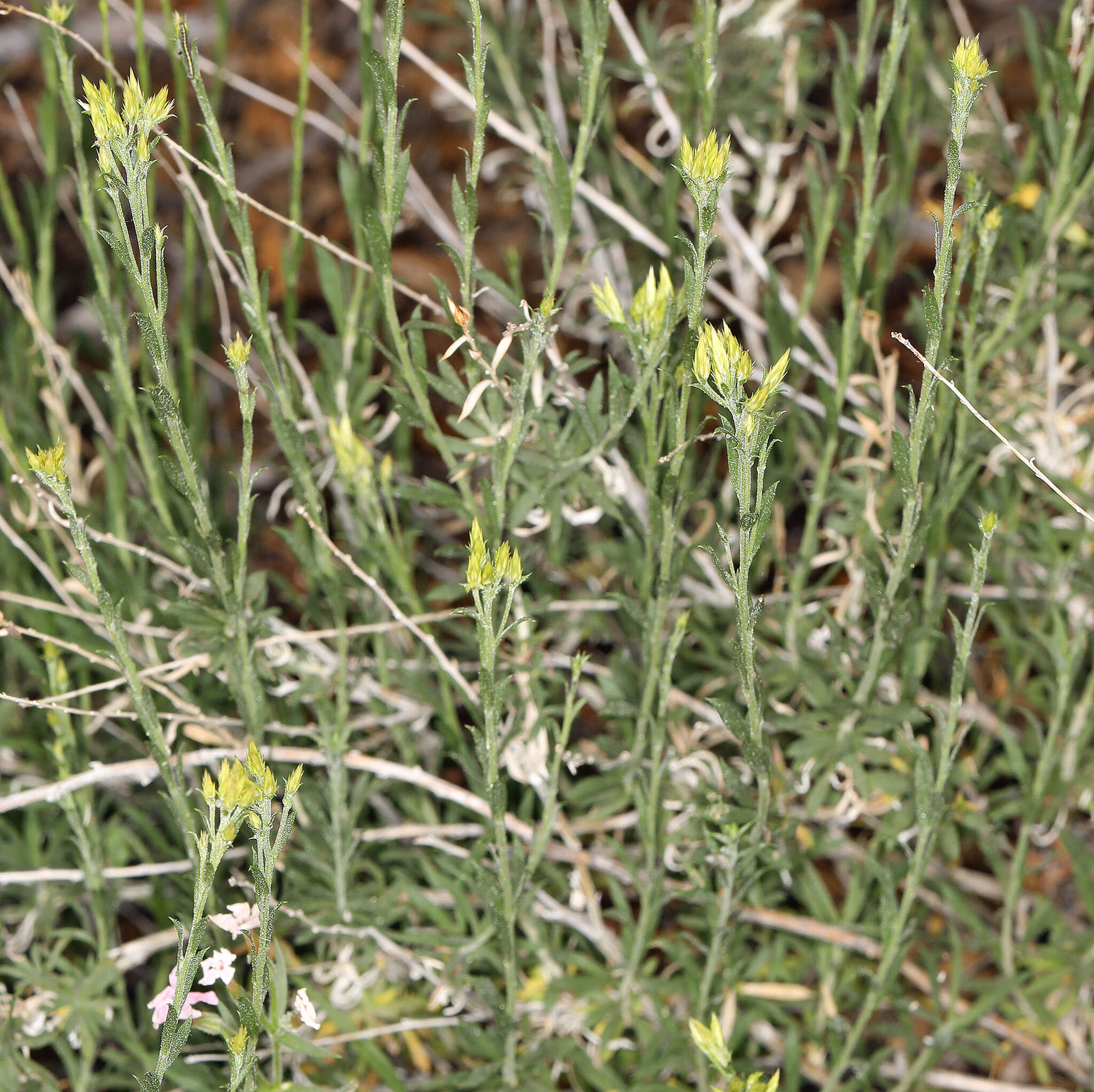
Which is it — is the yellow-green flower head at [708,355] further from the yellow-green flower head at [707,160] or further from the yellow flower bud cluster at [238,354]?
the yellow flower bud cluster at [238,354]

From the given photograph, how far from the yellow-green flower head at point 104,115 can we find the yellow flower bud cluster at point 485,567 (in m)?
0.34

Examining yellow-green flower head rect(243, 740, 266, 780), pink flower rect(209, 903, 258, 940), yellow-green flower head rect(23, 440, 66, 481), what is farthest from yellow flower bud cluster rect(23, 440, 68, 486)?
pink flower rect(209, 903, 258, 940)

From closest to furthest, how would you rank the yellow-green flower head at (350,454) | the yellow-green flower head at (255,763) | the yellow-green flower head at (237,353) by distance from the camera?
the yellow-green flower head at (255,763)
the yellow-green flower head at (237,353)
the yellow-green flower head at (350,454)

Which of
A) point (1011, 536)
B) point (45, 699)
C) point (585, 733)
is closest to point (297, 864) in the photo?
point (45, 699)

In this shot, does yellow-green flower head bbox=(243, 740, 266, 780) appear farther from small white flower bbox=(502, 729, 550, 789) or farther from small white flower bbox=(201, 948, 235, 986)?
small white flower bbox=(502, 729, 550, 789)

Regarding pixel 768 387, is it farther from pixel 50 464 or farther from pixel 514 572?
pixel 50 464

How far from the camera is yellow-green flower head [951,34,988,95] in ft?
2.28

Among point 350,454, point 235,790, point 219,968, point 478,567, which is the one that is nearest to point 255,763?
point 235,790

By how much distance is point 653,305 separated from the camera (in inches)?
33.8

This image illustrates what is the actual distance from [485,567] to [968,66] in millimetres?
443

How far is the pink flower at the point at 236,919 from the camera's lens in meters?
0.84

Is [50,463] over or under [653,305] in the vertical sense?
under

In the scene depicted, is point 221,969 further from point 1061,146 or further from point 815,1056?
point 1061,146

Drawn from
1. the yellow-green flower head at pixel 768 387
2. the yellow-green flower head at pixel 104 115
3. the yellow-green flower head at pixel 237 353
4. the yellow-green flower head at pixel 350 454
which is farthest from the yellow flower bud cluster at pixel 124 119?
the yellow-green flower head at pixel 768 387
